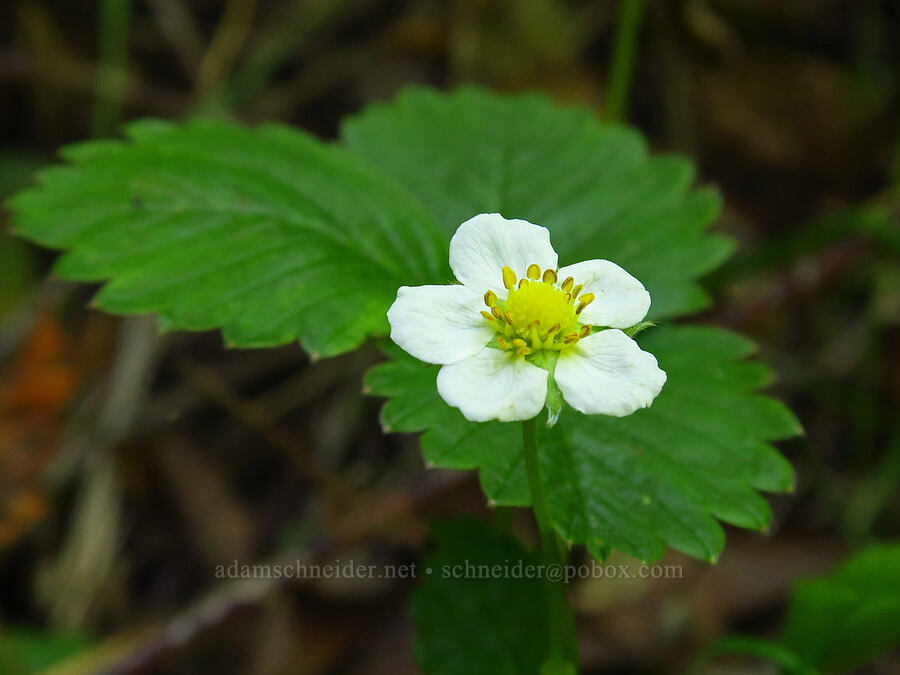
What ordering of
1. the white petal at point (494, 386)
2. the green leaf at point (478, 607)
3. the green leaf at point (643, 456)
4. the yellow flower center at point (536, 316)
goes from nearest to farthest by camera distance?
the white petal at point (494, 386) → the yellow flower center at point (536, 316) → the green leaf at point (643, 456) → the green leaf at point (478, 607)

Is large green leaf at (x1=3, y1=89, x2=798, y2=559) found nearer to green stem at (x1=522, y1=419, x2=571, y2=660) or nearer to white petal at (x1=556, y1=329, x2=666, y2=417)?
green stem at (x1=522, y1=419, x2=571, y2=660)

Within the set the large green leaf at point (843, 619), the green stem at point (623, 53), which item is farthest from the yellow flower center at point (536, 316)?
the green stem at point (623, 53)

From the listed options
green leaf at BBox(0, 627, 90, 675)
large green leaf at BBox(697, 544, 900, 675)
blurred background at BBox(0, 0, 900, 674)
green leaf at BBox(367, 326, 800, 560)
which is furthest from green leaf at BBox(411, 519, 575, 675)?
green leaf at BBox(0, 627, 90, 675)

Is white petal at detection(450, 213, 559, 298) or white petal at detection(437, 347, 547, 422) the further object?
white petal at detection(450, 213, 559, 298)

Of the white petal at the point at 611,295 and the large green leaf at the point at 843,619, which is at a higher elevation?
the white petal at the point at 611,295

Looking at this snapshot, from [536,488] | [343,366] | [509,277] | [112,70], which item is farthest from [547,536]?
[112,70]

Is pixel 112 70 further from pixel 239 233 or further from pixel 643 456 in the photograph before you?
pixel 643 456

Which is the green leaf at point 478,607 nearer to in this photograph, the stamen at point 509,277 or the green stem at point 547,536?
the green stem at point 547,536
